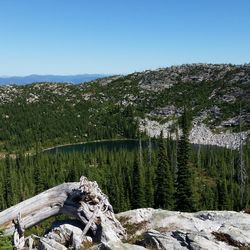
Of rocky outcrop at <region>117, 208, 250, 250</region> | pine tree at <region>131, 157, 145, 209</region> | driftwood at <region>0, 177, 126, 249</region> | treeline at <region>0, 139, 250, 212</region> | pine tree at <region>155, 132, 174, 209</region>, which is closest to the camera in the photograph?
rocky outcrop at <region>117, 208, 250, 250</region>

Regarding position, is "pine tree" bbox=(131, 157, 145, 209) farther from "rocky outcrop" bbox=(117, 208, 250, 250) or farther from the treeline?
"rocky outcrop" bbox=(117, 208, 250, 250)

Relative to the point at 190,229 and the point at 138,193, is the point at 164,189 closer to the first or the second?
the point at 138,193

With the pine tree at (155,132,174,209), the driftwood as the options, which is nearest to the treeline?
the pine tree at (155,132,174,209)

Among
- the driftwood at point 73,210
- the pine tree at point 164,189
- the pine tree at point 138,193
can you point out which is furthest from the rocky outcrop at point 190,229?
the pine tree at point 138,193

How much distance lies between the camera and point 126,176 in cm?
10862

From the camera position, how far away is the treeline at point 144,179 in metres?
84.1

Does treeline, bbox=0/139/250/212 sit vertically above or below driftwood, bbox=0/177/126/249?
below

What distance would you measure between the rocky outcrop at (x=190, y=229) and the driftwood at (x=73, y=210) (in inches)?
91.4

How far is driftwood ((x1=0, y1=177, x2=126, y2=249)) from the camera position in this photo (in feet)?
81.9

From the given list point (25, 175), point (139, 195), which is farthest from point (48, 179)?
point (139, 195)

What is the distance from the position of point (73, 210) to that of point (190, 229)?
800cm

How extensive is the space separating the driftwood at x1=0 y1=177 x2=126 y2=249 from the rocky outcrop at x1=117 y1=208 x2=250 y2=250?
2.32m

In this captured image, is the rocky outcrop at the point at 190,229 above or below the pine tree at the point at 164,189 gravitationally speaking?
above

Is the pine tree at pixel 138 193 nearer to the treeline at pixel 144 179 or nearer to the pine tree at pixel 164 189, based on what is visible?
the treeline at pixel 144 179
